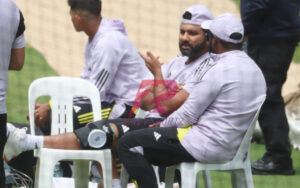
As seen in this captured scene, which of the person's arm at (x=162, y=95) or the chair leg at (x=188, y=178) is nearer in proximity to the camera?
the chair leg at (x=188, y=178)

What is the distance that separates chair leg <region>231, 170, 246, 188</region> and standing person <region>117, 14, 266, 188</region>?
18cm

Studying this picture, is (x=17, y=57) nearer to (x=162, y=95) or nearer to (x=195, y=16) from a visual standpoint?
(x=162, y=95)

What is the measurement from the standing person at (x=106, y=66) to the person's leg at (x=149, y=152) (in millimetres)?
948

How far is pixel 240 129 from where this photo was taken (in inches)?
146

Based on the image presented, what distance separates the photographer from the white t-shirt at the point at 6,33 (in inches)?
127

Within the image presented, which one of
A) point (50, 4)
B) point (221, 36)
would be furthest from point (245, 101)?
point (50, 4)

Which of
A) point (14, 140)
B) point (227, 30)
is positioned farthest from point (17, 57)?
point (227, 30)

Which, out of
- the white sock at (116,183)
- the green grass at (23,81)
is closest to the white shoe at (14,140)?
the white sock at (116,183)

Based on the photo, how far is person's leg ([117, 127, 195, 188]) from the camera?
371 centimetres

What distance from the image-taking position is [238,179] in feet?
12.9

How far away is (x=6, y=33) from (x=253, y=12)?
7.53ft

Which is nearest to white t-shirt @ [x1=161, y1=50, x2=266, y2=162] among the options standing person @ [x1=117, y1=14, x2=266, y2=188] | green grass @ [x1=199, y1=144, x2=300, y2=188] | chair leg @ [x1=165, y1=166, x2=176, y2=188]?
standing person @ [x1=117, y1=14, x2=266, y2=188]

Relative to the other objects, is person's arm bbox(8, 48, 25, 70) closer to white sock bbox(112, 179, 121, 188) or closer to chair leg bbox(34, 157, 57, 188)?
chair leg bbox(34, 157, 57, 188)

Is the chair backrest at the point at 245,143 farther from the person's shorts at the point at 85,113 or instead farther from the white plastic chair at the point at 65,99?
the person's shorts at the point at 85,113
